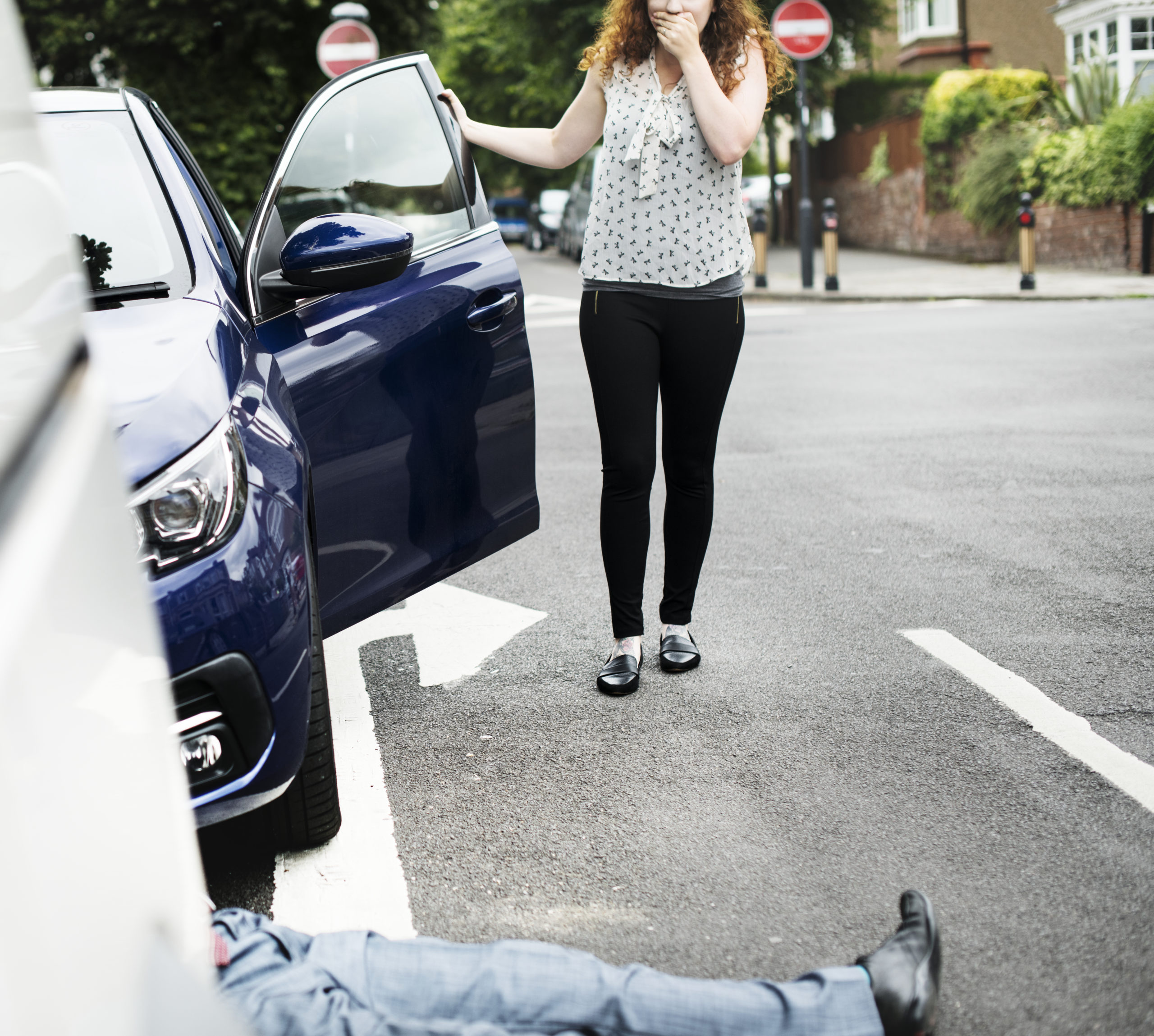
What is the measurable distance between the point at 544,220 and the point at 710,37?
3152cm

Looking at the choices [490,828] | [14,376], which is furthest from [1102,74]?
[14,376]

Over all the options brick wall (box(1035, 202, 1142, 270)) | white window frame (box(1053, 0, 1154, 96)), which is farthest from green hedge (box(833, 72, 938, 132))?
brick wall (box(1035, 202, 1142, 270))

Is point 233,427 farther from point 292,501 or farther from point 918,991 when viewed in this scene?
point 918,991

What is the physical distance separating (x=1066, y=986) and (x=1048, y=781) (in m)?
0.86

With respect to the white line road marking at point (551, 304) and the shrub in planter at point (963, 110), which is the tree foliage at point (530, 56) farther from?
the white line road marking at point (551, 304)

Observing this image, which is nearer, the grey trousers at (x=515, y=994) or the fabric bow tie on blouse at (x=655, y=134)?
the grey trousers at (x=515, y=994)

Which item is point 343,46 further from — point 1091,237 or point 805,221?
point 1091,237

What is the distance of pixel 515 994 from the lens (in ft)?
5.81

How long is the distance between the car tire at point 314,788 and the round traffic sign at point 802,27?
1688 centimetres

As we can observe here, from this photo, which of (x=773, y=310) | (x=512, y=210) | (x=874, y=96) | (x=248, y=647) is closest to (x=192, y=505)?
(x=248, y=647)

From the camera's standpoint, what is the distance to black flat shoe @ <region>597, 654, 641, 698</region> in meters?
3.68

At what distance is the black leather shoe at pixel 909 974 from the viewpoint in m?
1.84

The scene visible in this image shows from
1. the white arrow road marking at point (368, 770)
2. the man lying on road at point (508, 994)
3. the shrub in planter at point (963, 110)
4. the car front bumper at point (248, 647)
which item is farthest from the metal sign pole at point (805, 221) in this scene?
the man lying on road at point (508, 994)

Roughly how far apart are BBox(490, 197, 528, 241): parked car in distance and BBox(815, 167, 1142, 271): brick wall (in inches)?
478
